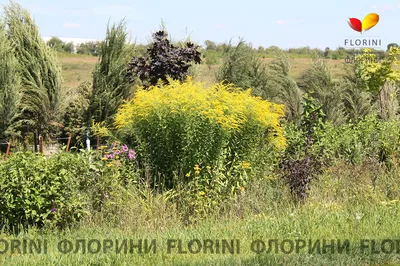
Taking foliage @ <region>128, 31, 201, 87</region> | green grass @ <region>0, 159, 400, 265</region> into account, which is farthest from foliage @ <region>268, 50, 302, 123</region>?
green grass @ <region>0, 159, 400, 265</region>

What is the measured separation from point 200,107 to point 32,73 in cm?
528

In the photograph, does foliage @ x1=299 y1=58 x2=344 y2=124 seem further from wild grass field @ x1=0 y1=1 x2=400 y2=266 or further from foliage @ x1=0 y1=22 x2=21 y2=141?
foliage @ x1=0 y1=22 x2=21 y2=141

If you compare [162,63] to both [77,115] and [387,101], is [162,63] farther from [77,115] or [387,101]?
[387,101]

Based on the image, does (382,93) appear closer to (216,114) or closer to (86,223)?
(216,114)

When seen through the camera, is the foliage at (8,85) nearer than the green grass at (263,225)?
No

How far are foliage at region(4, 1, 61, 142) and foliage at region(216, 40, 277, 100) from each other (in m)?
3.81

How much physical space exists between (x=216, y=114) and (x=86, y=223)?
2292 mm

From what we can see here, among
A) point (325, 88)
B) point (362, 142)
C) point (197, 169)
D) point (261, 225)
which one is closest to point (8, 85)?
point (197, 169)

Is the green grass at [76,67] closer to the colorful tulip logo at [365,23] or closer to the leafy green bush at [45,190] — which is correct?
the colorful tulip logo at [365,23]

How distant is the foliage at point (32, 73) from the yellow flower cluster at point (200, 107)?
365 centimetres

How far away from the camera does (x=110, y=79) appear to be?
37.5ft

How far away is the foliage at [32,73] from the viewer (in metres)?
11.4

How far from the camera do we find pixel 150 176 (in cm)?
770

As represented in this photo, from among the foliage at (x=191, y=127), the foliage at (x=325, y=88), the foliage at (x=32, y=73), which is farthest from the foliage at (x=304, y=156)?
the foliage at (x=32, y=73)
